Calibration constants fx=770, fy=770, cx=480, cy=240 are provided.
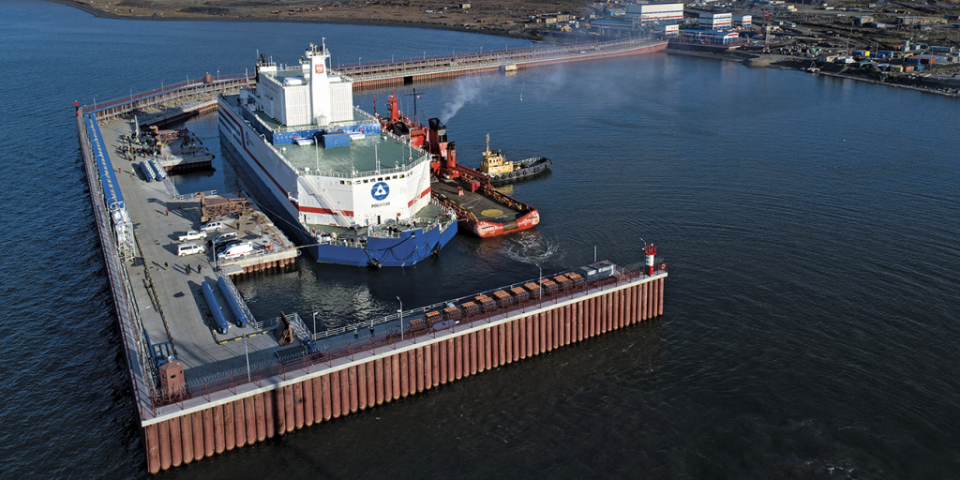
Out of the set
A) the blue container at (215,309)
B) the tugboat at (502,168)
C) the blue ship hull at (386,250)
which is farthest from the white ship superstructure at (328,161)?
the tugboat at (502,168)

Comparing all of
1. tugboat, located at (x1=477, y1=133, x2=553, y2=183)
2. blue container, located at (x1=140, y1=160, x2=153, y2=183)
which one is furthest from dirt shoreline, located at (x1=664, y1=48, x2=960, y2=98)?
blue container, located at (x1=140, y1=160, x2=153, y2=183)

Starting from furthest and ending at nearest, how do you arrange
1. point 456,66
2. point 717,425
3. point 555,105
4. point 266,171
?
point 456,66 → point 555,105 → point 266,171 → point 717,425

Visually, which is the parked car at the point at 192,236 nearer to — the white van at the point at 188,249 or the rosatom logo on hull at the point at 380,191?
the white van at the point at 188,249

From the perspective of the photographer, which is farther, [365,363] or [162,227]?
[162,227]

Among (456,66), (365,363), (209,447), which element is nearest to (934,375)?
(365,363)

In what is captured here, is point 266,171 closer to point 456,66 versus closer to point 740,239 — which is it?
point 740,239

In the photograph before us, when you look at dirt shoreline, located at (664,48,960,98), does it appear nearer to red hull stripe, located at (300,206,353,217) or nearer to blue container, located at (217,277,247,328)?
red hull stripe, located at (300,206,353,217)

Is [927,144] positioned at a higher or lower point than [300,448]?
higher

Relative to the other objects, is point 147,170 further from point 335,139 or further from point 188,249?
point 188,249
